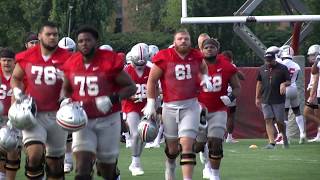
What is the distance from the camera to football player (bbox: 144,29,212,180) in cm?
1133

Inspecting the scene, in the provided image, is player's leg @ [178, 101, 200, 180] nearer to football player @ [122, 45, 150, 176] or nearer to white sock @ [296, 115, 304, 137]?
football player @ [122, 45, 150, 176]

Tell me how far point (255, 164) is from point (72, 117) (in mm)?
6091

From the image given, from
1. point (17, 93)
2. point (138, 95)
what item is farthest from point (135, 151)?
point (17, 93)

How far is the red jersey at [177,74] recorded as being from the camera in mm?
11414

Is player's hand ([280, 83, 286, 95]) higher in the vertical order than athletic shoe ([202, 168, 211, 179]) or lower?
higher

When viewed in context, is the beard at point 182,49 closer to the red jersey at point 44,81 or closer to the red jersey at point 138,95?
the red jersey at point 44,81

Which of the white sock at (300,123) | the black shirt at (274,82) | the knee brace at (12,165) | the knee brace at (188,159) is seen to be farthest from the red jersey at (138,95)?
the white sock at (300,123)

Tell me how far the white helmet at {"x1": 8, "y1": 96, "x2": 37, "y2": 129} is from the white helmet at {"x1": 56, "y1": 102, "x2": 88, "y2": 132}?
1.21 feet

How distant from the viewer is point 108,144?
9.85 metres

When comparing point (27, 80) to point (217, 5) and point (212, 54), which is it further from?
point (217, 5)

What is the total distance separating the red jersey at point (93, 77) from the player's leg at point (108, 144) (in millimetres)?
101

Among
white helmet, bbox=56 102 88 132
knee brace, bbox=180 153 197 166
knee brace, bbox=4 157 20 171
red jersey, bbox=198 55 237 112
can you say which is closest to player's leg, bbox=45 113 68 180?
white helmet, bbox=56 102 88 132

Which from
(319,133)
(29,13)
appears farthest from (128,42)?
(319,133)

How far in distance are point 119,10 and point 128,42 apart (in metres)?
14.6
